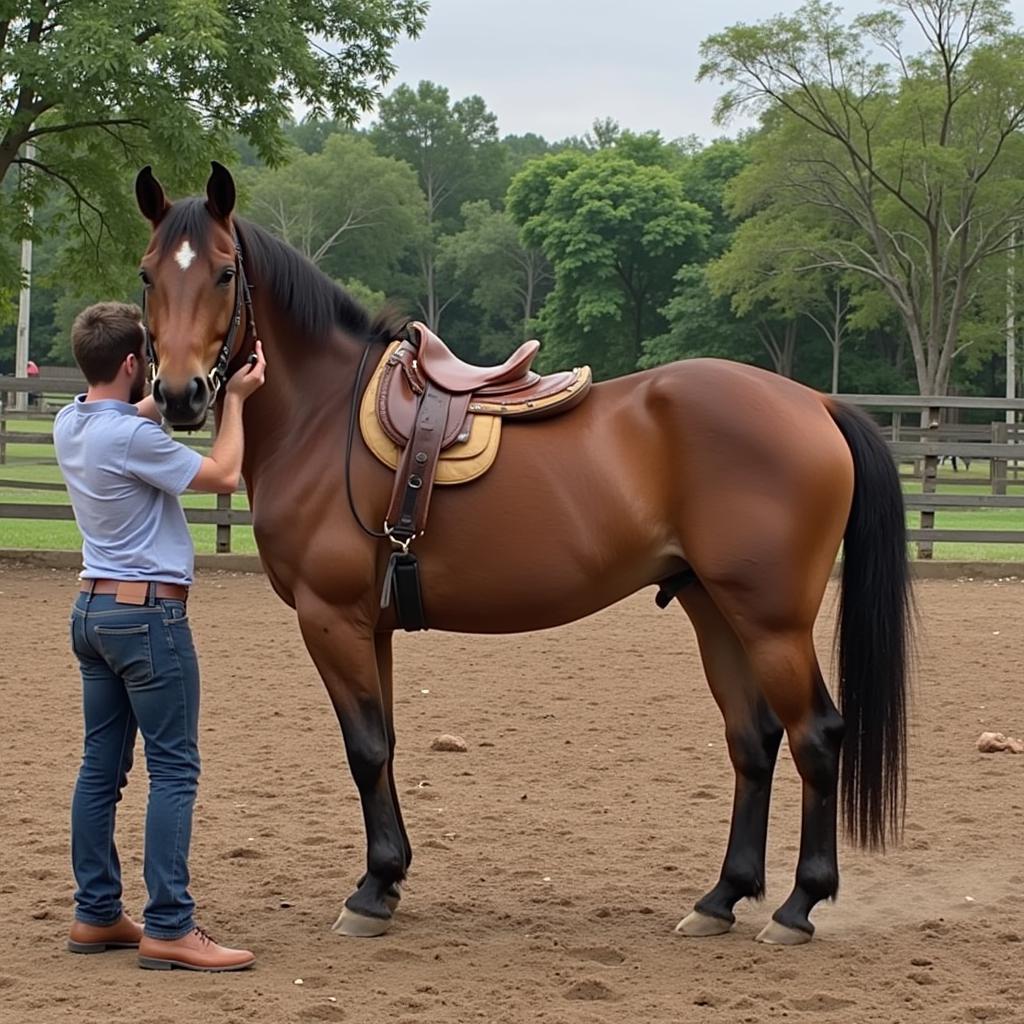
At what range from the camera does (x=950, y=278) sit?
37.4 meters

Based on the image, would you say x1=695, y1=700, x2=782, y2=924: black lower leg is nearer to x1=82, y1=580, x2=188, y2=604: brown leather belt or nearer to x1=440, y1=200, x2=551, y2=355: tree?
x1=82, y1=580, x2=188, y2=604: brown leather belt

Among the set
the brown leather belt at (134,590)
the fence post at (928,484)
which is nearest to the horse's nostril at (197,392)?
the brown leather belt at (134,590)

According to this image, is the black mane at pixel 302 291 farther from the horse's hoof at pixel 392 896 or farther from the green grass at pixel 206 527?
the green grass at pixel 206 527

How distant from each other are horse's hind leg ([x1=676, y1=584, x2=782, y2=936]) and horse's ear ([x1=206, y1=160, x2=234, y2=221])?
78.8 inches

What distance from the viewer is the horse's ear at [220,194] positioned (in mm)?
4051

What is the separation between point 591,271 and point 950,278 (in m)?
20.9

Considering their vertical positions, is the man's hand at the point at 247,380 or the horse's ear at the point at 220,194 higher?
the horse's ear at the point at 220,194

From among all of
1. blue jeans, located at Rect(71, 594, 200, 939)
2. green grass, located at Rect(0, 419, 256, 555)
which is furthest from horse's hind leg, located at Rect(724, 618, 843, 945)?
green grass, located at Rect(0, 419, 256, 555)

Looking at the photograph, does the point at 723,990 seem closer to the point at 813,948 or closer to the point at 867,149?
the point at 813,948

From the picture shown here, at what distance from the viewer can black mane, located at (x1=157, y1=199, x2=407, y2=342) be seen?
14.5 feet

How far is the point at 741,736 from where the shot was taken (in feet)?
15.2

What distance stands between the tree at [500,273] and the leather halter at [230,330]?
2642 inches

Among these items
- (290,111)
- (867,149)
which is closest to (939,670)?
(290,111)

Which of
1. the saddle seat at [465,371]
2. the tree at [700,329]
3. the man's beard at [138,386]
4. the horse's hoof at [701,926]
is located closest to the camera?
the man's beard at [138,386]
